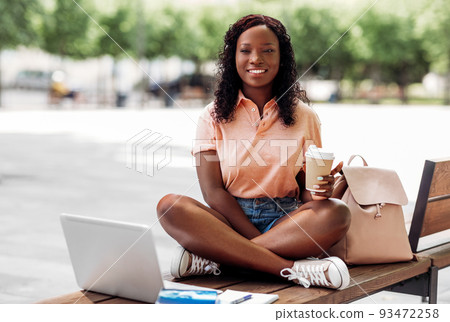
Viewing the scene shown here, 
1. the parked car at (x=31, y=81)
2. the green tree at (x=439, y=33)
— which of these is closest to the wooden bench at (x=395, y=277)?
the green tree at (x=439, y=33)

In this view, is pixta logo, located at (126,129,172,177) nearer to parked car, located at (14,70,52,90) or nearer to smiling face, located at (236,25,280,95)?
smiling face, located at (236,25,280,95)

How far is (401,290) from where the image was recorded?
2979 millimetres

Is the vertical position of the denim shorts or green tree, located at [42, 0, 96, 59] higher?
green tree, located at [42, 0, 96, 59]

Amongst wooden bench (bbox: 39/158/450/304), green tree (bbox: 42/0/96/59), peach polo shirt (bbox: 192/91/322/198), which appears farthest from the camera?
green tree (bbox: 42/0/96/59)

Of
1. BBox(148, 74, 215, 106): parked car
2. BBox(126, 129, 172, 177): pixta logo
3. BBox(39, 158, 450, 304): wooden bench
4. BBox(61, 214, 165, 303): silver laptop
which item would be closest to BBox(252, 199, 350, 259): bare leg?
BBox(39, 158, 450, 304): wooden bench

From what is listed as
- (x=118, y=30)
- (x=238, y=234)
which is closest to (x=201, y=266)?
(x=238, y=234)

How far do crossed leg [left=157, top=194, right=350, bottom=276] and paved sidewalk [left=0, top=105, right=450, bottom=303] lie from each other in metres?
1.14

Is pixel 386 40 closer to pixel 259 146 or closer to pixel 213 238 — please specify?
pixel 259 146

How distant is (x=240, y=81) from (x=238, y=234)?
71 cm

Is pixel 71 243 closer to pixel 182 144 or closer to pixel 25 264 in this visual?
pixel 25 264

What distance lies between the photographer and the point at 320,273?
2.45 m

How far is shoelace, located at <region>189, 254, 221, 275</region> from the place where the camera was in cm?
259
